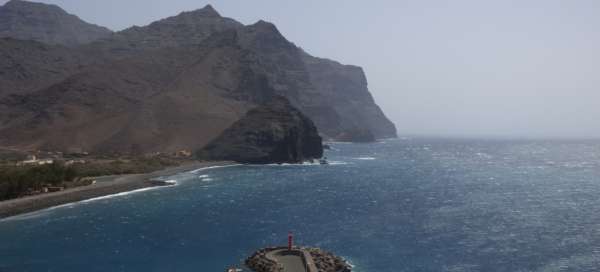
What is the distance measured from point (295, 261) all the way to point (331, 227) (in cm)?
2630

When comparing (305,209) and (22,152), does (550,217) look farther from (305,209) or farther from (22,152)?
(22,152)

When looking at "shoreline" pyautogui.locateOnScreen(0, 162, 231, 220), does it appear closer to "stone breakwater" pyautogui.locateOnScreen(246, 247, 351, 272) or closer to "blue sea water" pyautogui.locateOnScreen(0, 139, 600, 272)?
"blue sea water" pyautogui.locateOnScreen(0, 139, 600, 272)

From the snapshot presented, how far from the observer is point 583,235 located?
72125 millimetres

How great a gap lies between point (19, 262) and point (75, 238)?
11938 millimetres

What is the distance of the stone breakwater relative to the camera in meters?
49.4

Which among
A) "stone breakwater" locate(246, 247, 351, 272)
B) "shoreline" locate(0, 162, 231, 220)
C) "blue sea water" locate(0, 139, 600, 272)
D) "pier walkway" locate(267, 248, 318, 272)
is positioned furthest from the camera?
"shoreline" locate(0, 162, 231, 220)

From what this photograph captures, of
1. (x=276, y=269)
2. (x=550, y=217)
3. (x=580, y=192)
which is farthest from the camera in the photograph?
(x=580, y=192)

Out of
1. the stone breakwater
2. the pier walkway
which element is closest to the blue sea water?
the stone breakwater

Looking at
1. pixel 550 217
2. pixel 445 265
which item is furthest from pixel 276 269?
pixel 550 217

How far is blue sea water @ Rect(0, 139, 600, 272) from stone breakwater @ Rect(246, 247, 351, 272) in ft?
10.5

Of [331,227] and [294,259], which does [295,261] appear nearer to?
[294,259]

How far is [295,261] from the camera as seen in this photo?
51844 mm

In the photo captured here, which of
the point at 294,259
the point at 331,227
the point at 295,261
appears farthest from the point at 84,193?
the point at 295,261

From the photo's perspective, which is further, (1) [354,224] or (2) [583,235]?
(1) [354,224]
